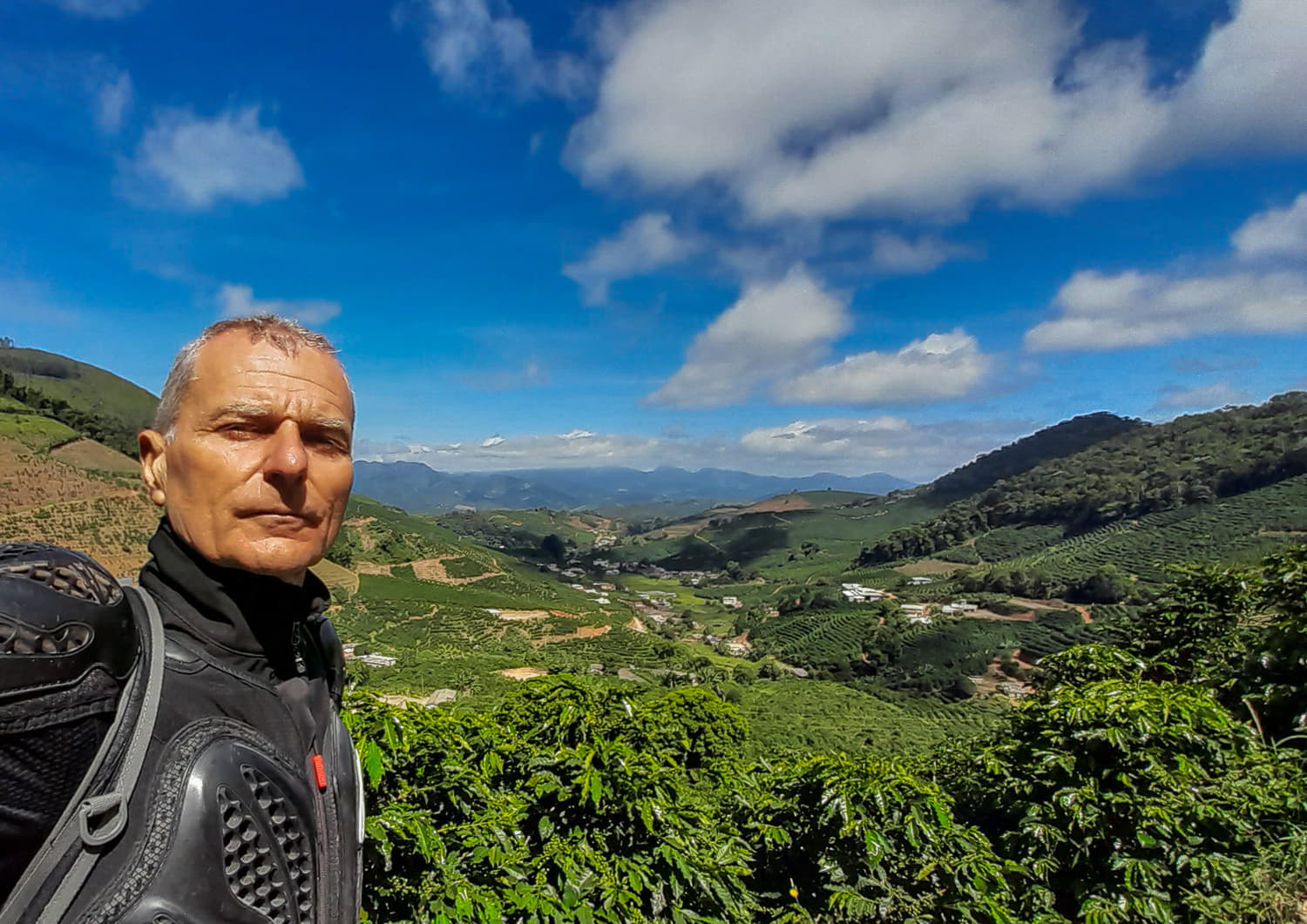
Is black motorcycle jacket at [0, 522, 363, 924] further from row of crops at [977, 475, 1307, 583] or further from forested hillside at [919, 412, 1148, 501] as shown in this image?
forested hillside at [919, 412, 1148, 501]

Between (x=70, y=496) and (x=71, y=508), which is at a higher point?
(x=70, y=496)

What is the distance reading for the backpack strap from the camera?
2.46ft

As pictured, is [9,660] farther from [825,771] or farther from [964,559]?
[964,559]

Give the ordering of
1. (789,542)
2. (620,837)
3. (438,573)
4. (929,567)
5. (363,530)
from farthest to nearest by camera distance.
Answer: (789,542)
(929,567)
(363,530)
(438,573)
(620,837)

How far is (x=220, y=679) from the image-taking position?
3.76 feet

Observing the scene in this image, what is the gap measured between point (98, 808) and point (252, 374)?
2.91 ft

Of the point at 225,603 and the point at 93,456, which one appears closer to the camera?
the point at 225,603

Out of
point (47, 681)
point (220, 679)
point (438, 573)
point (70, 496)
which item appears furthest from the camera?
point (438, 573)

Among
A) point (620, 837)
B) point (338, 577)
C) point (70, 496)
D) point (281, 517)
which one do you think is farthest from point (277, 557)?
point (338, 577)

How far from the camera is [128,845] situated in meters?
0.84

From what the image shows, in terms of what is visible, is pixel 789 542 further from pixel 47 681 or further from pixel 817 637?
pixel 47 681

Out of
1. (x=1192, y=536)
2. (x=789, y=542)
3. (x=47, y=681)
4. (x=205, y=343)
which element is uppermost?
(x=205, y=343)

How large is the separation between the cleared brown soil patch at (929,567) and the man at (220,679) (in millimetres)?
112217

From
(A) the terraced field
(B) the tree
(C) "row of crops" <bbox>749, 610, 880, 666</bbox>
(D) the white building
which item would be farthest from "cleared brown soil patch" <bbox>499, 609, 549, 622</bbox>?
(B) the tree
